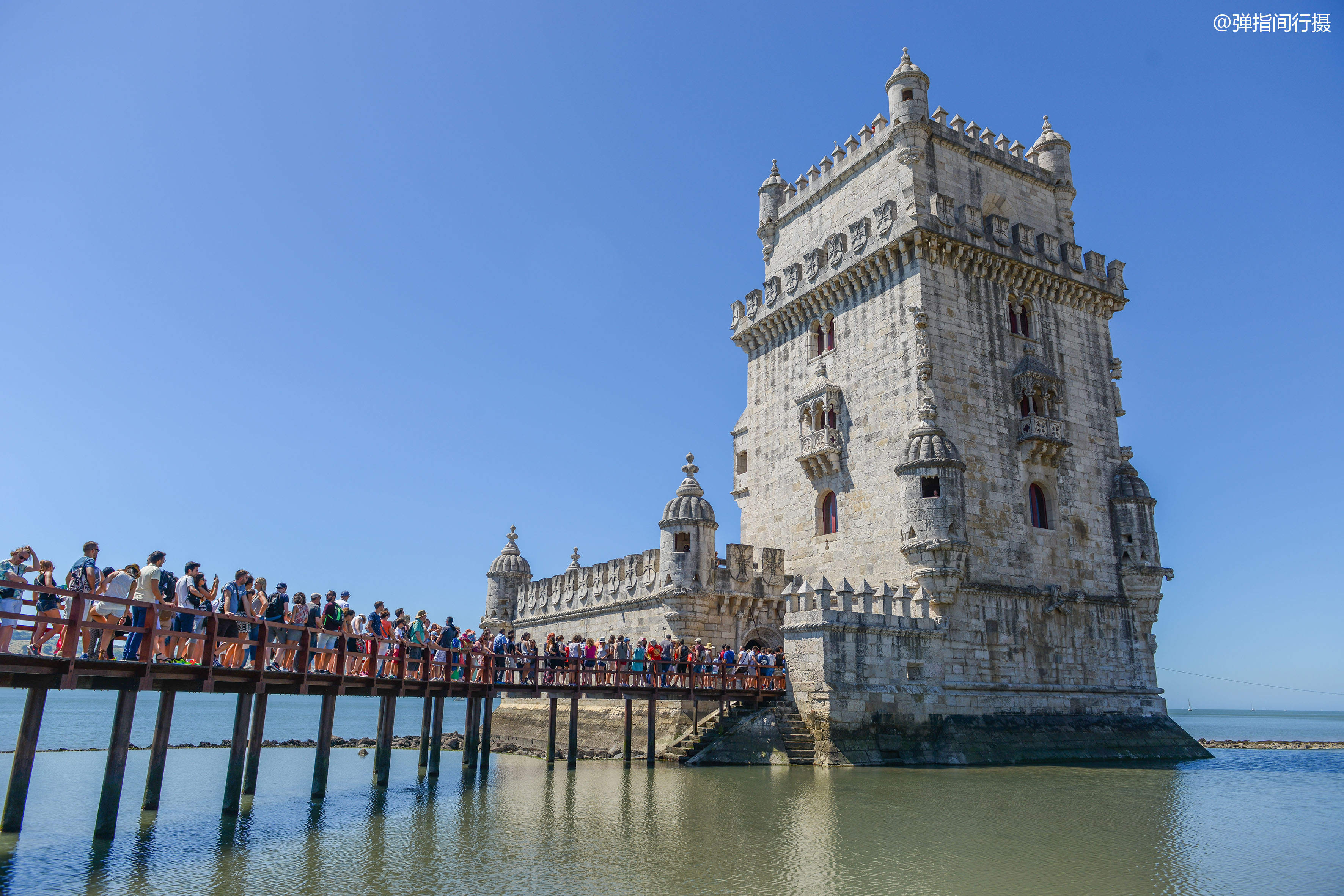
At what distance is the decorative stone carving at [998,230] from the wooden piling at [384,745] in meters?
24.5

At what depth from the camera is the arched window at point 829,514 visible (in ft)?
98.7

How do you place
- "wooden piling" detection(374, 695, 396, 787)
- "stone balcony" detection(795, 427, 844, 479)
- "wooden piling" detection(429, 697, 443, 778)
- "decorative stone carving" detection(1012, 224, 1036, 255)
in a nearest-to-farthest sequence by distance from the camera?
"wooden piling" detection(374, 695, 396, 787) → "wooden piling" detection(429, 697, 443, 778) → "stone balcony" detection(795, 427, 844, 479) → "decorative stone carving" detection(1012, 224, 1036, 255)

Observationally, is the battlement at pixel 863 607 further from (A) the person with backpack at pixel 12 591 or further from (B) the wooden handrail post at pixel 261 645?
(A) the person with backpack at pixel 12 591

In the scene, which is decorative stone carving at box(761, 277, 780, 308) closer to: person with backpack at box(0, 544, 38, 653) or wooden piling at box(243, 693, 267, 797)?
wooden piling at box(243, 693, 267, 797)

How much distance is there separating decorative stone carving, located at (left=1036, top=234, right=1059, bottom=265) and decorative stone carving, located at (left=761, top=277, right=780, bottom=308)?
31.6 feet

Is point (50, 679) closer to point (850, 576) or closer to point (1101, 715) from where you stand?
point (850, 576)

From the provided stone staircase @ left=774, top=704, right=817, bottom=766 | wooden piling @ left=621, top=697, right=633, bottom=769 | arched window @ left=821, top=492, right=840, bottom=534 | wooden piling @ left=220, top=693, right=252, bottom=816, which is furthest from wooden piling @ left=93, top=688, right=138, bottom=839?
arched window @ left=821, top=492, right=840, bottom=534

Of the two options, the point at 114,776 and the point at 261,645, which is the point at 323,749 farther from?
the point at 114,776

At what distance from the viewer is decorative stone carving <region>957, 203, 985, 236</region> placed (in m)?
29.6

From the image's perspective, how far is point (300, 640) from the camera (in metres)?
16.3

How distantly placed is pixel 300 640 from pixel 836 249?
892 inches

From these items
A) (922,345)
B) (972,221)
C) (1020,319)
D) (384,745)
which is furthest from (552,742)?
(972,221)

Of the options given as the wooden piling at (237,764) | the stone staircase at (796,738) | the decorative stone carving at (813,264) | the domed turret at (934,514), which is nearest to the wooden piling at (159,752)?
the wooden piling at (237,764)

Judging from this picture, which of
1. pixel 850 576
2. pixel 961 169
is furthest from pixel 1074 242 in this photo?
pixel 850 576
